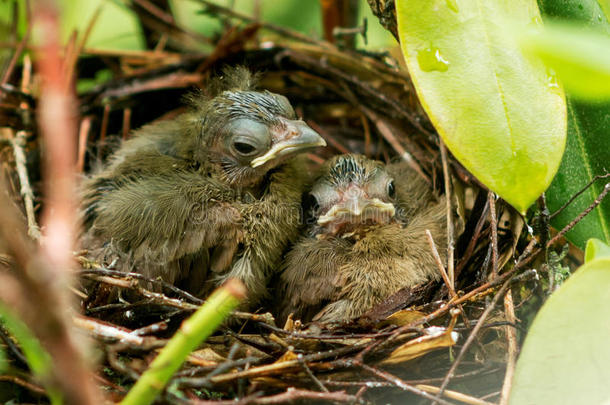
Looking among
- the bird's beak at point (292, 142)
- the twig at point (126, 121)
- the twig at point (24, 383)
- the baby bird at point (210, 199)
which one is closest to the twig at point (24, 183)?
the baby bird at point (210, 199)

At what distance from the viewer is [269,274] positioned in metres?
1.67

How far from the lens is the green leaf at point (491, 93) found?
1137mm

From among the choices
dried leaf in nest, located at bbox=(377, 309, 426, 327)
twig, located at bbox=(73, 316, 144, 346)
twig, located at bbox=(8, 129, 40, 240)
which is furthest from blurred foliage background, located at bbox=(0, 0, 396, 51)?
twig, located at bbox=(73, 316, 144, 346)

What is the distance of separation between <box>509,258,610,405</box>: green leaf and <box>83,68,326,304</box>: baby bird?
0.76 metres

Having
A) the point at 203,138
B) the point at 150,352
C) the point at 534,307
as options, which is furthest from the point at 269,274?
the point at 534,307

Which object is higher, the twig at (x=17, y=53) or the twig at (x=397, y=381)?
the twig at (x=17, y=53)

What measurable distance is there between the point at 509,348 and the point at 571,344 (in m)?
0.29

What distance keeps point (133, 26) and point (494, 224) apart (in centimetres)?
173

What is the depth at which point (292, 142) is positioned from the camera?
1.57 meters

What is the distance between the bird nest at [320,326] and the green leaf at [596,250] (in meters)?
0.23

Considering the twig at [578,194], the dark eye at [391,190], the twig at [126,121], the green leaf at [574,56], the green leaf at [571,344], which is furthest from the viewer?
the twig at [126,121]

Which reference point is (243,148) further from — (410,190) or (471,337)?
(471,337)

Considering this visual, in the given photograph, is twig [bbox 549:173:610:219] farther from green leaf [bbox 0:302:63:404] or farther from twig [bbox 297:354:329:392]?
green leaf [bbox 0:302:63:404]

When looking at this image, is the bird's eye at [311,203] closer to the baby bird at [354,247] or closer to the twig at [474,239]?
the baby bird at [354,247]
